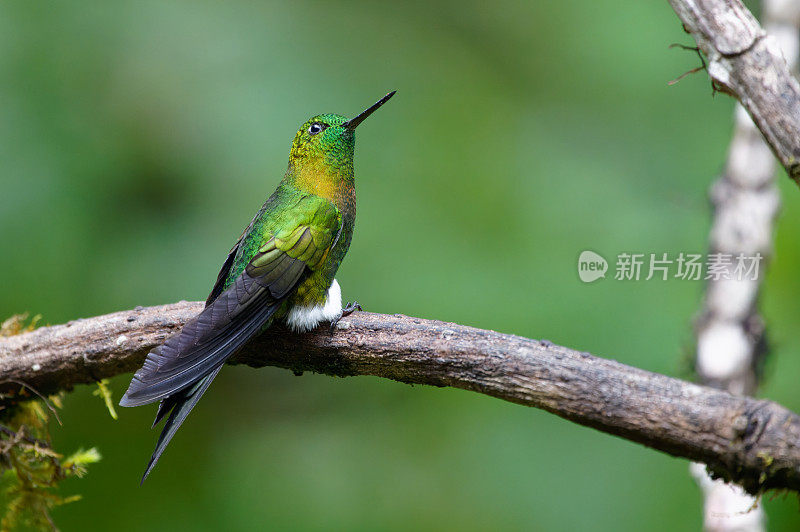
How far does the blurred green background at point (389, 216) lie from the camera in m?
4.35

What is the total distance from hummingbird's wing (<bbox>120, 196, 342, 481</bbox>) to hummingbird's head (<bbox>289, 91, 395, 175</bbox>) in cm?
19

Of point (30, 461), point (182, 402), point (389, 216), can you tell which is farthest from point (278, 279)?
point (389, 216)

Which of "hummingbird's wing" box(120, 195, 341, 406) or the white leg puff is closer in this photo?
"hummingbird's wing" box(120, 195, 341, 406)

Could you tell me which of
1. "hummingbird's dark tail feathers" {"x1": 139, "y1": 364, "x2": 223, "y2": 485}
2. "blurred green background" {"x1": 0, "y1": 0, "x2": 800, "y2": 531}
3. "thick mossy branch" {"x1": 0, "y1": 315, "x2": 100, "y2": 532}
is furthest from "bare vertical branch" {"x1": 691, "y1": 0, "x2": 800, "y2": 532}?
"thick mossy branch" {"x1": 0, "y1": 315, "x2": 100, "y2": 532}

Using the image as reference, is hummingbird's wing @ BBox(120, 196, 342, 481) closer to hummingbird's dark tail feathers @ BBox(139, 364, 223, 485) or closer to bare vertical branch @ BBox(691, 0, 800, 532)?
hummingbird's dark tail feathers @ BBox(139, 364, 223, 485)

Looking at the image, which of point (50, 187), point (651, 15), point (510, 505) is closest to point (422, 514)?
point (510, 505)

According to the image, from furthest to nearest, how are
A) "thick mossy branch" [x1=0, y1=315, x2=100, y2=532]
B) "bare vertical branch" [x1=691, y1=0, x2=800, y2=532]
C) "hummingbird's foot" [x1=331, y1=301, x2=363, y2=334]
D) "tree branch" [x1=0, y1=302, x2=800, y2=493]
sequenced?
"bare vertical branch" [x1=691, y1=0, x2=800, y2=532] < "thick mossy branch" [x1=0, y1=315, x2=100, y2=532] < "hummingbird's foot" [x1=331, y1=301, x2=363, y2=334] < "tree branch" [x1=0, y1=302, x2=800, y2=493]

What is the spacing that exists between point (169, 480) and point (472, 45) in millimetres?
3743

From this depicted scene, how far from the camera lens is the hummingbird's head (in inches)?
117

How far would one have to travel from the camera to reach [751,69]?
7.27 feet

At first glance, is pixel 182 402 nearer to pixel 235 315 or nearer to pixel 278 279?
pixel 235 315

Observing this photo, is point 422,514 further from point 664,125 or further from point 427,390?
point 664,125

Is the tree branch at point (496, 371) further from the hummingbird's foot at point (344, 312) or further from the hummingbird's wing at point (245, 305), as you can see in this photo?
the hummingbird's wing at point (245, 305)

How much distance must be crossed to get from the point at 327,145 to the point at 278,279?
0.68 meters
